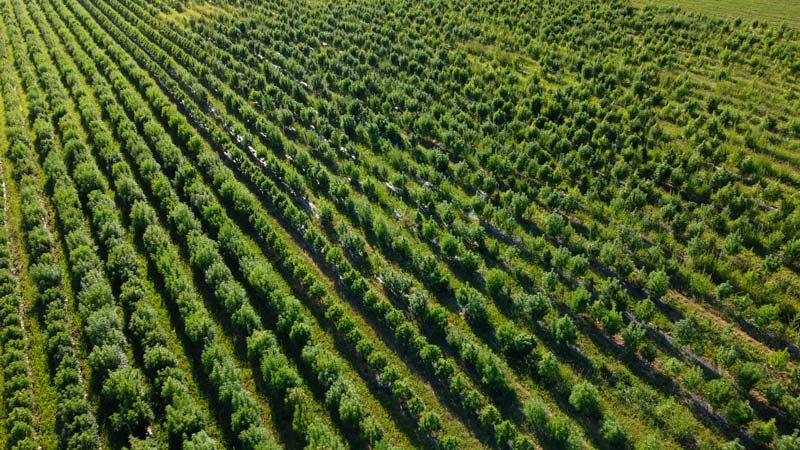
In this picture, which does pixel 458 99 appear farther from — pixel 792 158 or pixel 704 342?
pixel 704 342

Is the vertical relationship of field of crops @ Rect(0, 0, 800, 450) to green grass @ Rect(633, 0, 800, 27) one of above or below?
below

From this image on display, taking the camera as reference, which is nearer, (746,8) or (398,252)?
(398,252)

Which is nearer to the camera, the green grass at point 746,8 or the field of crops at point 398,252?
the field of crops at point 398,252

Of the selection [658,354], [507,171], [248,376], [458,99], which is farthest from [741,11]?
[248,376]

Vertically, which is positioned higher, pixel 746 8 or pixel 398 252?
pixel 746 8

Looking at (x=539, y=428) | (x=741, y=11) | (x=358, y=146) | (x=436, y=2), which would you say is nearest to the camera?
(x=539, y=428)
